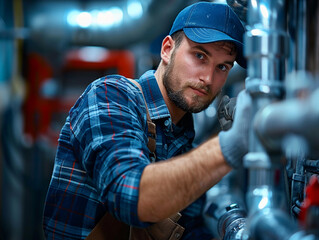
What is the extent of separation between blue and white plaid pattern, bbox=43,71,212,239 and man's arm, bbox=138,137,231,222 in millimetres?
23

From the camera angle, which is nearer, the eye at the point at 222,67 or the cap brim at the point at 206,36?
the cap brim at the point at 206,36

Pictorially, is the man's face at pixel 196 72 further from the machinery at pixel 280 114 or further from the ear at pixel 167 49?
the machinery at pixel 280 114

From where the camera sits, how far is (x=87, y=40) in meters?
2.78

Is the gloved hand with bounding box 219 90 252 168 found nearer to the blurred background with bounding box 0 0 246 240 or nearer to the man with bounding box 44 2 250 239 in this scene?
the man with bounding box 44 2 250 239

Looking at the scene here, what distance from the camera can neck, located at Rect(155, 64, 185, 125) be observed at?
4.15 ft

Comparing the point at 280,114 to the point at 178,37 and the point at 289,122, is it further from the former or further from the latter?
the point at 178,37

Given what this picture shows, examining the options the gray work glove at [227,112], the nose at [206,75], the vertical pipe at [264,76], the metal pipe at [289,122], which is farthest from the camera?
the nose at [206,75]

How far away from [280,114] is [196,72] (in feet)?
2.00

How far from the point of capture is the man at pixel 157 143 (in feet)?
2.68

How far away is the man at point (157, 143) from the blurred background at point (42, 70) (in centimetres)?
140

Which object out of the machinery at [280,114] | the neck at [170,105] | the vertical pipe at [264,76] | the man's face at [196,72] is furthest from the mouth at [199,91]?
the vertical pipe at [264,76]

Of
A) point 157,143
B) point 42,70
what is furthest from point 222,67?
point 42,70

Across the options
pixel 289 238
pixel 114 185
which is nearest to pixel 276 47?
pixel 289 238

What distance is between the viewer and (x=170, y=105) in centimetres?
127
